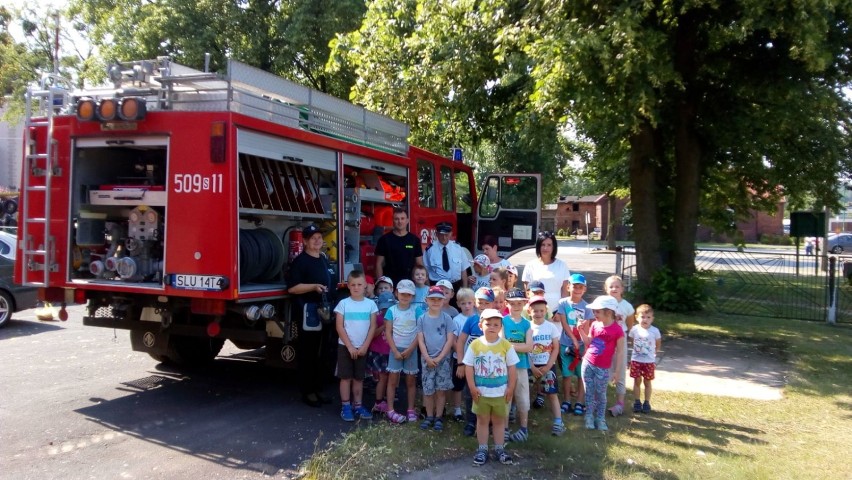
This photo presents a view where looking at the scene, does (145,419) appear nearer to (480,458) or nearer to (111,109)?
(111,109)

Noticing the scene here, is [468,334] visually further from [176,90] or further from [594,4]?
[594,4]

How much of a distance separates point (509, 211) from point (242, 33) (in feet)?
40.7

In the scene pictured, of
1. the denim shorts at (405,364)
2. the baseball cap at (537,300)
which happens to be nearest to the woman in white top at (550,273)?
the baseball cap at (537,300)

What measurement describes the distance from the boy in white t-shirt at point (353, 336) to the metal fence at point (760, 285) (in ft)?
31.1

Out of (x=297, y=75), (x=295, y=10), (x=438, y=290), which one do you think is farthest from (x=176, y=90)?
(x=297, y=75)

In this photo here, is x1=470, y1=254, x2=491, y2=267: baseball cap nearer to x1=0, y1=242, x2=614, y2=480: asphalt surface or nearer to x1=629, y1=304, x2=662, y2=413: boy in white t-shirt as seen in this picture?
x1=629, y1=304, x2=662, y2=413: boy in white t-shirt

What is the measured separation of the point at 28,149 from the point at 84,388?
8.12ft

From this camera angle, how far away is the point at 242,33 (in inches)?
772

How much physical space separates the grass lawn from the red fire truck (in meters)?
1.68

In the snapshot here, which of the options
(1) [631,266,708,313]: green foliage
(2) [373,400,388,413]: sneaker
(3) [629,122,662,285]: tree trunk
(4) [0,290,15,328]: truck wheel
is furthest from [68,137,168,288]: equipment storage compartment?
(1) [631,266,708,313]: green foliage

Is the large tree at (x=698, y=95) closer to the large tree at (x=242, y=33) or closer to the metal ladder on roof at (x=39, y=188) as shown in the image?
the metal ladder on roof at (x=39, y=188)

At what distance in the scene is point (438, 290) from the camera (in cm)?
596

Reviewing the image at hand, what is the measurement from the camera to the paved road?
4.92m

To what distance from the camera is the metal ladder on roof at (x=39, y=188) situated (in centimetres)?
615
